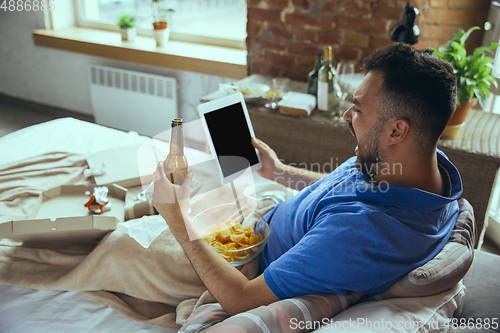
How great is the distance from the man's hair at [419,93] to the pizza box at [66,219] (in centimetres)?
79

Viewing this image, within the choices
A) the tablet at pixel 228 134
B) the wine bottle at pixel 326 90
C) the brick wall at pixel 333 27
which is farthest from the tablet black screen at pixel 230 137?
the brick wall at pixel 333 27

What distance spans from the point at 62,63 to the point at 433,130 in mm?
3626

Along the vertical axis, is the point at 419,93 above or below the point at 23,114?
above

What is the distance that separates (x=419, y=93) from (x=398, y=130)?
0.29 ft

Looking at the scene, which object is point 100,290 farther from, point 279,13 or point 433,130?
point 279,13

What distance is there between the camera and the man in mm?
807

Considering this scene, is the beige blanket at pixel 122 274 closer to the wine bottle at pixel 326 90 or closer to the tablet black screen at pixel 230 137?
the tablet black screen at pixel 230 137

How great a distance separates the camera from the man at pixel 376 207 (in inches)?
31.8

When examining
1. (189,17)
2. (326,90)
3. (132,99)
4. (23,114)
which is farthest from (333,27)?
(23,114)

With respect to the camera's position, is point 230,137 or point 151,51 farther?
point 151,51

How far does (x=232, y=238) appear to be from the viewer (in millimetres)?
1057

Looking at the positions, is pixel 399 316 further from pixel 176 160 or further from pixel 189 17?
pixel 189 17

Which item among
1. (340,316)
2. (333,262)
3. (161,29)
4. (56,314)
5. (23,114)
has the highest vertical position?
(161,29)

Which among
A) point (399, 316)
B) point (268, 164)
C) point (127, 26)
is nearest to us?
point (399, 316)
